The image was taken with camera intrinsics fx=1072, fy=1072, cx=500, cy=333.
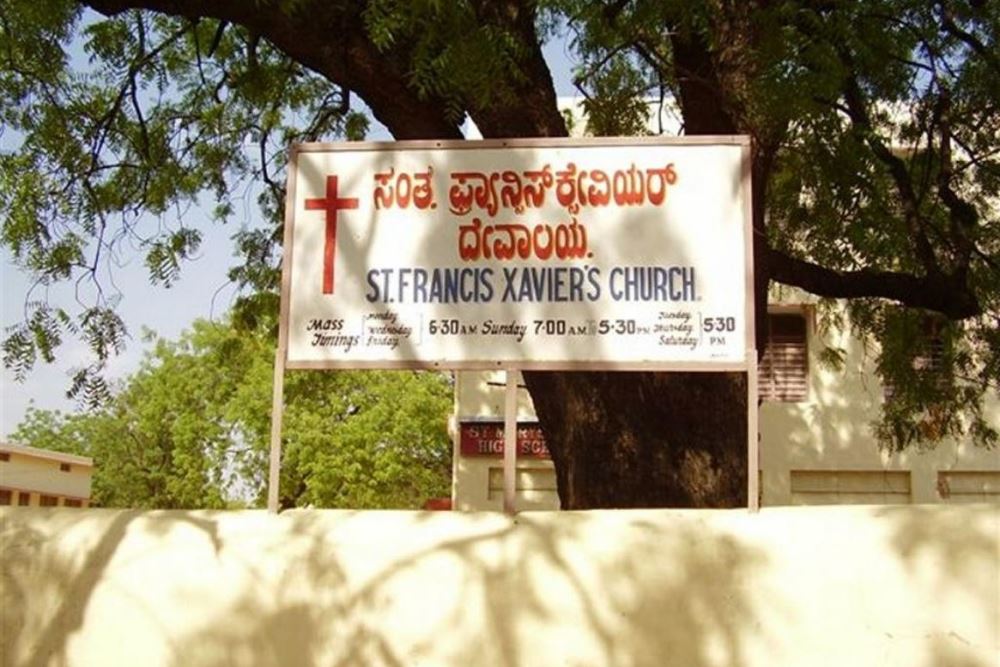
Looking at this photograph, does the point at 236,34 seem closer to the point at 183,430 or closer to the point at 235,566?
the point at 235,566

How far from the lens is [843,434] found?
59.8 feet

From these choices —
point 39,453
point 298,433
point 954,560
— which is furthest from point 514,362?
point 298,433

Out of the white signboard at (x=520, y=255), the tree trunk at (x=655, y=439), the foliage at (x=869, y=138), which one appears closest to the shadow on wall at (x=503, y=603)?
the white signboard at (x=520, y=255)

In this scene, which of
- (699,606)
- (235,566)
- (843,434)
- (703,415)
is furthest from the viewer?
(843,434)

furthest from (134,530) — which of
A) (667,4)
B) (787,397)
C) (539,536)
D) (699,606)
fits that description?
(787,397)

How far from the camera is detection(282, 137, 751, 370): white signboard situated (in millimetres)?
4121

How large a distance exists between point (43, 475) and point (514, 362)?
2334cm

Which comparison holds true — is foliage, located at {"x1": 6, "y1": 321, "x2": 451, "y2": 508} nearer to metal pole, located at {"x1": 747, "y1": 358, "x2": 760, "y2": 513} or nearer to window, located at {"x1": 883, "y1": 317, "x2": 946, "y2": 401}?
window, located at {"x1": 883, "y1": 317, "x2": 946, "y2": 401}

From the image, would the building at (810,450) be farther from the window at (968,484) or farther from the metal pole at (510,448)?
the metal pole at (510,448)

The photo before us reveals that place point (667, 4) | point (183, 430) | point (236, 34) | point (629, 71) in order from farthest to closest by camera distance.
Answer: point (183, 430) < point (236, 34) < point (629, 71) < point (667, 4)

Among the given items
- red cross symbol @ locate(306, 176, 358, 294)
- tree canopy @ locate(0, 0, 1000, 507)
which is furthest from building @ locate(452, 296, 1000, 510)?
red cross symbol @ locate(306, 176, 358, 294)

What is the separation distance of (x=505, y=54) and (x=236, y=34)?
4.47m

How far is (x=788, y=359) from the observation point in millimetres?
18516

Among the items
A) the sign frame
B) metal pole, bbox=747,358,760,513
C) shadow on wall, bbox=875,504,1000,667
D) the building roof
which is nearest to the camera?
shadow on wall, bbox=875,504,1000,667
